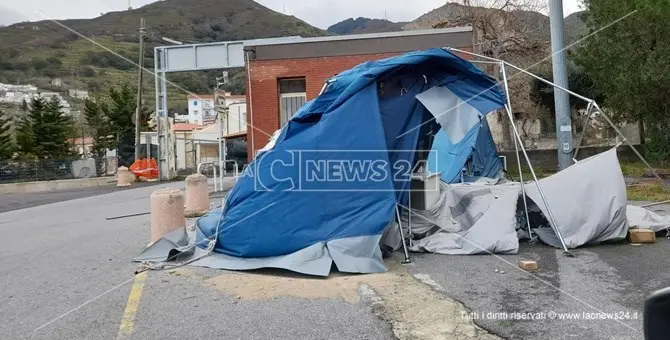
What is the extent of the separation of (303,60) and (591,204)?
13805 millimetres

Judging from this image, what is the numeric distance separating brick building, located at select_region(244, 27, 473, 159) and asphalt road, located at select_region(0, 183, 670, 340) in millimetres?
11920

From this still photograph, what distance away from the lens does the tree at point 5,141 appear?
34.8 m

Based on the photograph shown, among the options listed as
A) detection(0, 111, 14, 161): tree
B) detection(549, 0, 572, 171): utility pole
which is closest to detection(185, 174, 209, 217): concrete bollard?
detection(549, 0, 572, 171): utility pole

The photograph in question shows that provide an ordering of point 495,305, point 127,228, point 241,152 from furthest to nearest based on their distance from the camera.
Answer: point 241,152
point 127,228
point 495,305

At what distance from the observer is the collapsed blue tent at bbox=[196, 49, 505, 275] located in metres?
6.32

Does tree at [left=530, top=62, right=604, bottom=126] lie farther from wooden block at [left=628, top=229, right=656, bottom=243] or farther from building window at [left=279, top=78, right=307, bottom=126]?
wooden block at [left=628, top=229, right=656, bottom=243]

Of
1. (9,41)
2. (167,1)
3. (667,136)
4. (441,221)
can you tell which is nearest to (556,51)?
(441,221)

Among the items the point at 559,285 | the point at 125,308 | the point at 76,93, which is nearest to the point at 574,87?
the point at 559,285

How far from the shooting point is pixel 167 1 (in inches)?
5463

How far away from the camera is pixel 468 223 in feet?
24.5

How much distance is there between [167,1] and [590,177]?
147 m

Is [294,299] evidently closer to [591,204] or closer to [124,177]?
[591,204]

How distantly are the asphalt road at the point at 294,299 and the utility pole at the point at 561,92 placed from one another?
3.86 m

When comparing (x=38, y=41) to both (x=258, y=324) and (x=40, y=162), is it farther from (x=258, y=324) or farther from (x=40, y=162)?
(x=258, y=324)
